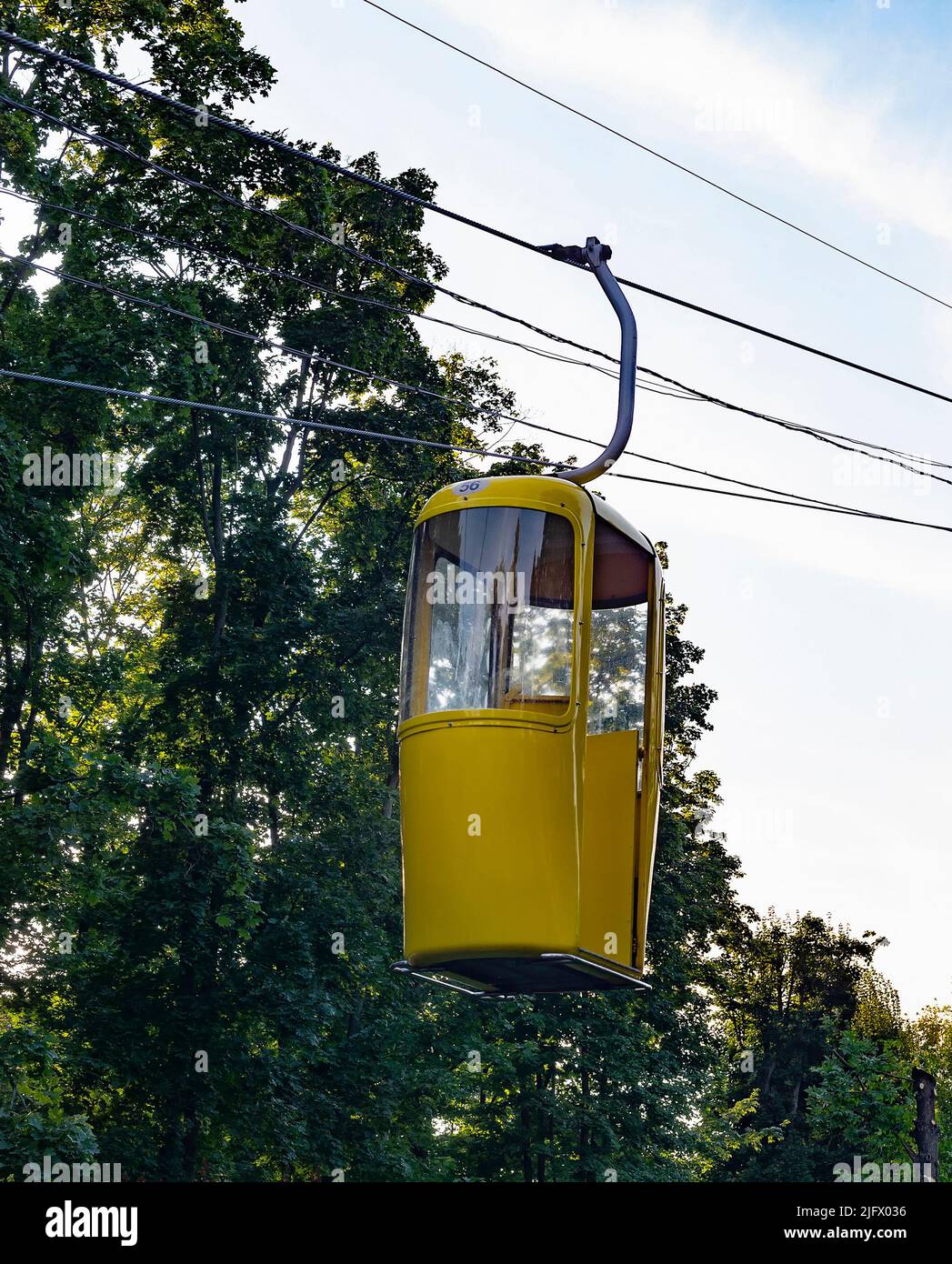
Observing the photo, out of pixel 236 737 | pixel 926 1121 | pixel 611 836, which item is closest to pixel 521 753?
pixel 611 836

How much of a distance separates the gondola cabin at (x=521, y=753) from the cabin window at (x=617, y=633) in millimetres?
19

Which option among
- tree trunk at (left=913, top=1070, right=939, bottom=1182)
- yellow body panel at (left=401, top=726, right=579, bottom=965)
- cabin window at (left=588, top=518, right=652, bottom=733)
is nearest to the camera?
yellow body panel at (left=401, top=726, right=579, bottom=965)

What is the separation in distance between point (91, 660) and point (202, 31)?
1056cm

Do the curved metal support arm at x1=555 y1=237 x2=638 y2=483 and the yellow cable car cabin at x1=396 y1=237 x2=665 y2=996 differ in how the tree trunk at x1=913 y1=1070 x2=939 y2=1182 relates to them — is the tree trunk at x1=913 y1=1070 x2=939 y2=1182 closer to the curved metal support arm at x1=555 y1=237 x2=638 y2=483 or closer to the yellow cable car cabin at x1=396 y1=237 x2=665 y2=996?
the yellow cable car cabin at x1=396 y1=237 x2=665 y2=996

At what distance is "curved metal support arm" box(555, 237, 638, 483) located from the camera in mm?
9773

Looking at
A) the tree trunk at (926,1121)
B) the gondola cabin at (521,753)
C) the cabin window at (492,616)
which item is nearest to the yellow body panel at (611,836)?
the gondola cabin at (521,753)

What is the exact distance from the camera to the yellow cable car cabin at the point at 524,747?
8719 millimetres

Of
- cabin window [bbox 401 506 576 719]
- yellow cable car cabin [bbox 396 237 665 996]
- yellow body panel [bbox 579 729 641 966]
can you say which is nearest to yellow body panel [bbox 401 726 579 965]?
yellow cable car cabin [bbox 396 237 665 996]

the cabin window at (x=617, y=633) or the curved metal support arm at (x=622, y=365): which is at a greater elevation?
the curved metal support arm at (x=622, y=365)

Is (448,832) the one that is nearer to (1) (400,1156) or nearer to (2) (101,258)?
(2) (101,258)

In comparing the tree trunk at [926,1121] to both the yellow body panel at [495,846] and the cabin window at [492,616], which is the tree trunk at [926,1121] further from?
the cabin window at [492,616]

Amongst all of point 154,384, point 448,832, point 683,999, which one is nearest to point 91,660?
point 154,384

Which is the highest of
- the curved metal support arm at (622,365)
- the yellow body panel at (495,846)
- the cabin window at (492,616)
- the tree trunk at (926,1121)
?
the curved metal support arm at (622,365)

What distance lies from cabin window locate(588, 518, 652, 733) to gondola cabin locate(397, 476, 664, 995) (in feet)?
0.06
